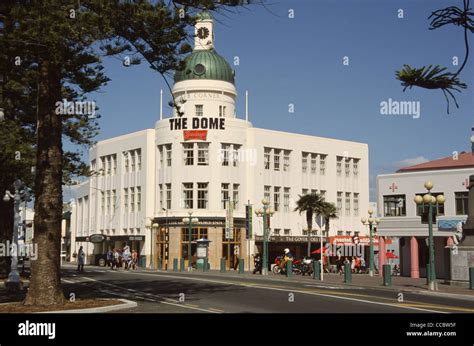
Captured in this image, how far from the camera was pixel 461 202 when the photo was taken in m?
43.6

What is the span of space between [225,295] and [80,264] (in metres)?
24.5

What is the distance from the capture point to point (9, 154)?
26.5 m

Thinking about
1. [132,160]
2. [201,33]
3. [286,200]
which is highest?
[132,160]

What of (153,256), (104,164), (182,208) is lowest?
(153,256)

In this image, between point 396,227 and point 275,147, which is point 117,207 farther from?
point 396,227

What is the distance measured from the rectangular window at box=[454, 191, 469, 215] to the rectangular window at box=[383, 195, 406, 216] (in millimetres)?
3905

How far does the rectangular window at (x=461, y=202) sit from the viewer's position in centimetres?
4330

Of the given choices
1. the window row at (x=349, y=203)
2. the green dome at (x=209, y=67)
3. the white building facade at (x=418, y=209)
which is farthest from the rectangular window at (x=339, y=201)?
the white building facade at (x=418, y=209)

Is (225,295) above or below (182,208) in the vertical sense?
below

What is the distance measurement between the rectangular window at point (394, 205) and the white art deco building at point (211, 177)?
13940mm

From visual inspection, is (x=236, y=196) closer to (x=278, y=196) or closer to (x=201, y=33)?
(x=278, y=196)

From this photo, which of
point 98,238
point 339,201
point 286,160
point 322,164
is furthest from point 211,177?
point 339,201

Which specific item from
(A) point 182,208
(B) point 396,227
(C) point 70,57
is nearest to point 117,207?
(A) point 182,208

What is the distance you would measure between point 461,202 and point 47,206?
113 feet
